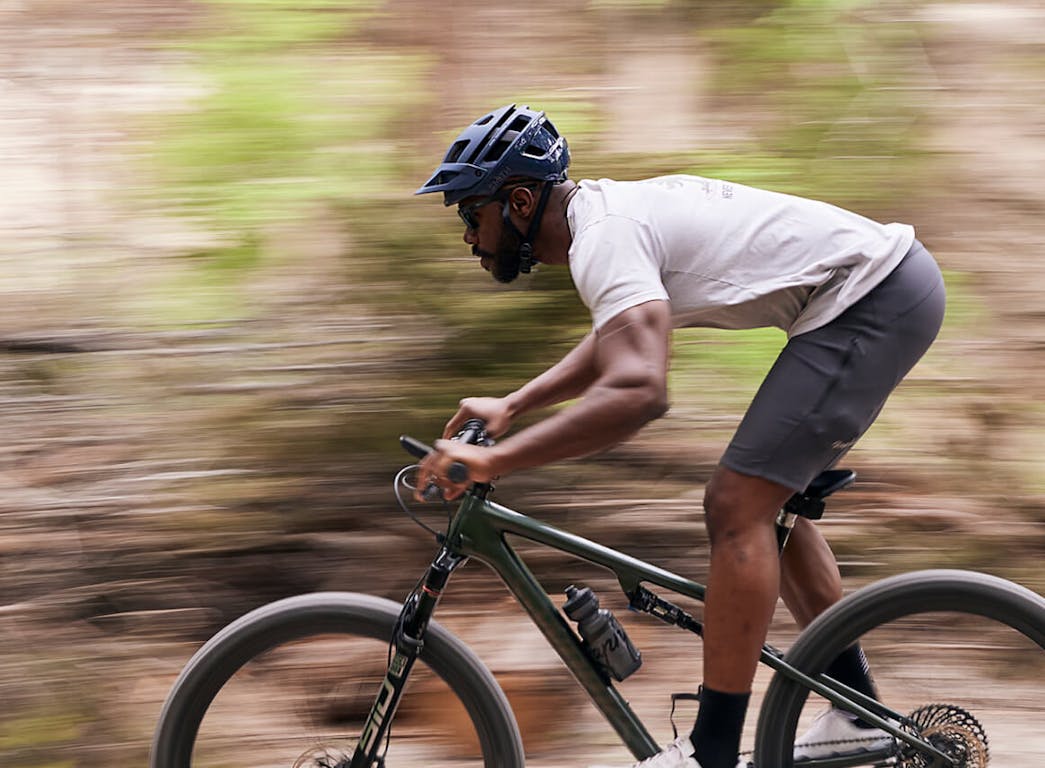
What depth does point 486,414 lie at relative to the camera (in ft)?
9.95

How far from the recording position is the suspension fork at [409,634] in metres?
2.85

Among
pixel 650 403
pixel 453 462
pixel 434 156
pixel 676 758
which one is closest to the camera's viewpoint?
pixel 650 403

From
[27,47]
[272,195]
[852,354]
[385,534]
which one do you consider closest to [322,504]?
[385,534]

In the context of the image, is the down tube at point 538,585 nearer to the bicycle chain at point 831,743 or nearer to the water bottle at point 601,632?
the water bottle at point 601,632

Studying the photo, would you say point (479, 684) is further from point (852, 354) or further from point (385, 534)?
point (385, 534)

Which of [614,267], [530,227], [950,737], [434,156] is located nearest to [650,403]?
[614,267]

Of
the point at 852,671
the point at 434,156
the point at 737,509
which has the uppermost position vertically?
the point at 434,156

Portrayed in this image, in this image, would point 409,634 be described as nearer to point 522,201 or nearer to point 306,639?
point 306,639

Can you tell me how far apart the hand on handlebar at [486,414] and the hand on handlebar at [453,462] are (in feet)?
0.95

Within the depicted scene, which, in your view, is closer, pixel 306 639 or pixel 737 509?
pixel 737 509

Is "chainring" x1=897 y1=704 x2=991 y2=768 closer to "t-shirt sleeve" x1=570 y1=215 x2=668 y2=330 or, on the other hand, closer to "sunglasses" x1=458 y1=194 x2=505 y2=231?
"t-shirt sleeve" x1=570 y1=215 x2=668 y2=330

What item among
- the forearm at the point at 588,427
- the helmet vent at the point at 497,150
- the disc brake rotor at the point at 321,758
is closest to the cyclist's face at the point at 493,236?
the helmet vent at the point at 497,150

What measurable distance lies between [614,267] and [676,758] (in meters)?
1.20

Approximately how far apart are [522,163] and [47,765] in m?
2.38
